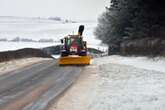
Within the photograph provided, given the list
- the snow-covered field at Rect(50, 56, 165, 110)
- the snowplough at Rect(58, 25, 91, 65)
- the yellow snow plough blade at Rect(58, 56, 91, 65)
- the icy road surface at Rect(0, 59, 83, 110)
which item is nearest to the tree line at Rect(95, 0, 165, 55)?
the snowplough at Rect(58, 25, 91, 65)

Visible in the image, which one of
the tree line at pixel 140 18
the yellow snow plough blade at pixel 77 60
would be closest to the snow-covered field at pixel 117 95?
the yellow snow plough blade at pixel 77 60

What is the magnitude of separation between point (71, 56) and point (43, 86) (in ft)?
47.2

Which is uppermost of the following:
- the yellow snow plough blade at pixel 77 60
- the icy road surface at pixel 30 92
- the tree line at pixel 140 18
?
the tree line at pixel 140 18

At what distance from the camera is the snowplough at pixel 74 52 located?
35.0 meters

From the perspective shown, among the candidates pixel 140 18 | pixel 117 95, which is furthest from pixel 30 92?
pixel 140 18

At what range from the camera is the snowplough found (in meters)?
35.0

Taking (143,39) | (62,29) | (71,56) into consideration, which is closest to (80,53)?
(71,56)

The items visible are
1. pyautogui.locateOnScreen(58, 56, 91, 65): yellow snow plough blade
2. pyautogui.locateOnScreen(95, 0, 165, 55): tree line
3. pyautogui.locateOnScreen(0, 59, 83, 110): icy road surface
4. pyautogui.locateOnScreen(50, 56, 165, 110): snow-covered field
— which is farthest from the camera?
pyautogui.locateOnScreen(95, 0, 165, 55): tree line

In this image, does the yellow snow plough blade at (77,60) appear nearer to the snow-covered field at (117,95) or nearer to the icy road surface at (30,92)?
the icy road surface at (30,92)

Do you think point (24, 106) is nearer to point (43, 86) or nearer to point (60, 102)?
point (60, 102)

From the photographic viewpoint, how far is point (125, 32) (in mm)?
50969

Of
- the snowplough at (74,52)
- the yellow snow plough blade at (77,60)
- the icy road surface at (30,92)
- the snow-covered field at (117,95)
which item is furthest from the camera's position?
the snowplough at (74,52)

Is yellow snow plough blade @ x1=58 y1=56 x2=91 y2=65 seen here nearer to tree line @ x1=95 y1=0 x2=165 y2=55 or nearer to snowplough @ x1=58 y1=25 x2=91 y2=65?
snowplough @ x1=58 y1=25 x2=91 y2=65

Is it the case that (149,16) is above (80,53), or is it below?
above
